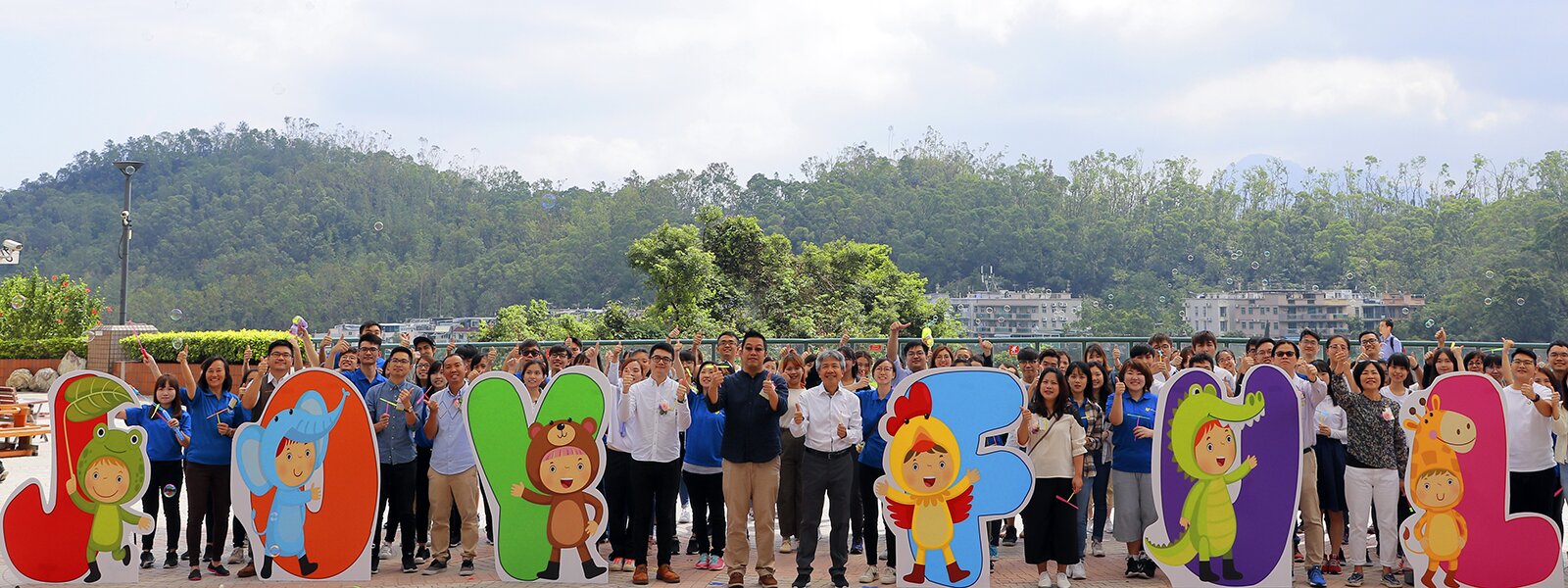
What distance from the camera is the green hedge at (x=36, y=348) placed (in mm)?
25484

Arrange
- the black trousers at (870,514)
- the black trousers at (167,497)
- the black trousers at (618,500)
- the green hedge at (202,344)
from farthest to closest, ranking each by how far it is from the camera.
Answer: the green hedge at (202,344)
the black trousers at (618,500)
the black trousers at (167,497)
the black trousers at (870,514)

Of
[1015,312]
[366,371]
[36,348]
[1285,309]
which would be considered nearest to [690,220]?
[1015,312]

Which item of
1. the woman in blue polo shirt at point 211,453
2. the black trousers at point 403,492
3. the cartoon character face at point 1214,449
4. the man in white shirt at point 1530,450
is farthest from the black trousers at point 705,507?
the man in white shirt at point 1530,450

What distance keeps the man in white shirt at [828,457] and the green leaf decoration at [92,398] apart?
4.33m

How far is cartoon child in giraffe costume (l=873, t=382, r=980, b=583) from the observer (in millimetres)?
7516

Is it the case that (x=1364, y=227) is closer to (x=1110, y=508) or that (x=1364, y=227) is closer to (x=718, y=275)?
(x=718, y=275)

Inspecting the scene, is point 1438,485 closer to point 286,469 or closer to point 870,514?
point 870,514

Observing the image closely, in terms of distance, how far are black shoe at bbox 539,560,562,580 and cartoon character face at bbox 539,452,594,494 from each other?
1.51ft

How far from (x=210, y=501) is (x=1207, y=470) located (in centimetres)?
636

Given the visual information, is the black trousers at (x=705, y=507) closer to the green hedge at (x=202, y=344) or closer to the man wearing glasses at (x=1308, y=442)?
the man wearing glasses at (x=1308, y=442)

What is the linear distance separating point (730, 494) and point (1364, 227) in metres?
69.2

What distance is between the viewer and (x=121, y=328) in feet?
77.0

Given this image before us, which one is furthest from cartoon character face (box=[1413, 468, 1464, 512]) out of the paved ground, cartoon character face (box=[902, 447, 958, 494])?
cartoon character face (box=[902, 447, 958, 494])

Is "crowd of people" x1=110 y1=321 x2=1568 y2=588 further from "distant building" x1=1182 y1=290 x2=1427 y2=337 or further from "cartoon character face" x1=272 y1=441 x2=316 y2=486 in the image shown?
"distant building" x1=1182 y1=290 x2=1427 y2=337
